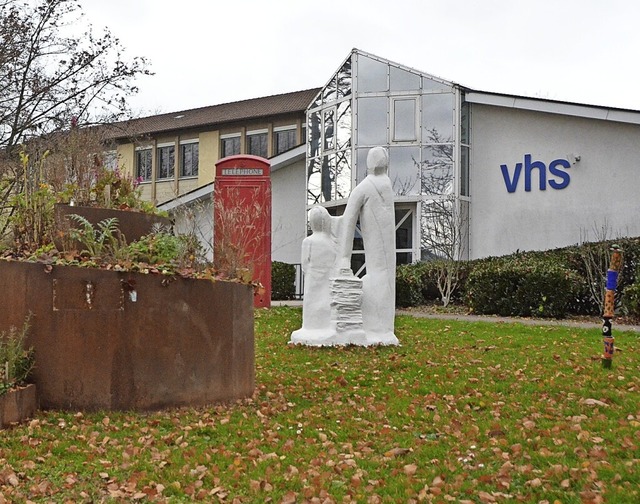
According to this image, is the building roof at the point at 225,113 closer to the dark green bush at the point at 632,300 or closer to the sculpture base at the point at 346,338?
the dark green bush at the point at 632,300

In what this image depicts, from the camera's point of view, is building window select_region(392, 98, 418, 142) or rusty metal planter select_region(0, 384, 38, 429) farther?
building window select_region(392, 98, 418, 142)

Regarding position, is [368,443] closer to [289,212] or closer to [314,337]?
[314,337]

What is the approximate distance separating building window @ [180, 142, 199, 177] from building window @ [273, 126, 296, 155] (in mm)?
4321

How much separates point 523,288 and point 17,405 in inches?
474

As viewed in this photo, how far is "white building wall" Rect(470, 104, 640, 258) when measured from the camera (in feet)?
68.2

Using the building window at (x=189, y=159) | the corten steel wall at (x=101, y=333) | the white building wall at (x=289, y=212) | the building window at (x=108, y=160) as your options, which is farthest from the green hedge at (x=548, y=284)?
the building window at (x=189, y=159)

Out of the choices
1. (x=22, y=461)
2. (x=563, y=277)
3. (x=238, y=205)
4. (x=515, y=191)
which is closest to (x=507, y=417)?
(x=22, y=461)

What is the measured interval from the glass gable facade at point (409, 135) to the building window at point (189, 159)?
12557mm

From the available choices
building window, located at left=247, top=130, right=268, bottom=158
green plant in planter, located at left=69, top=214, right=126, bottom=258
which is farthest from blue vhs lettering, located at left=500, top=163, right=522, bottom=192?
green plant in planter, located at left=69, top=214, right=126, bottom=258

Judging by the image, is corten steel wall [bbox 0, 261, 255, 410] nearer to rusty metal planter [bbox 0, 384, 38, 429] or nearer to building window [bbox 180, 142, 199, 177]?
rusty metal planter [bbox 0, 384, 38, 429]

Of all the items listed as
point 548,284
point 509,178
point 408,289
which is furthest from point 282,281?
point 548,284

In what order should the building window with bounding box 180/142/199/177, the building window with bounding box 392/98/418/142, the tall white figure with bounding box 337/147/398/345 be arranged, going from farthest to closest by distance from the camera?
the building window with bounding box 180/142/199/177
the building window with bounding box 392/98/418/142
the tall white figure with bounding box 337/147/398/345

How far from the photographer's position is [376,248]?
38.7 ft

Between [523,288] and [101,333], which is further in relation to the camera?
[523,288]
